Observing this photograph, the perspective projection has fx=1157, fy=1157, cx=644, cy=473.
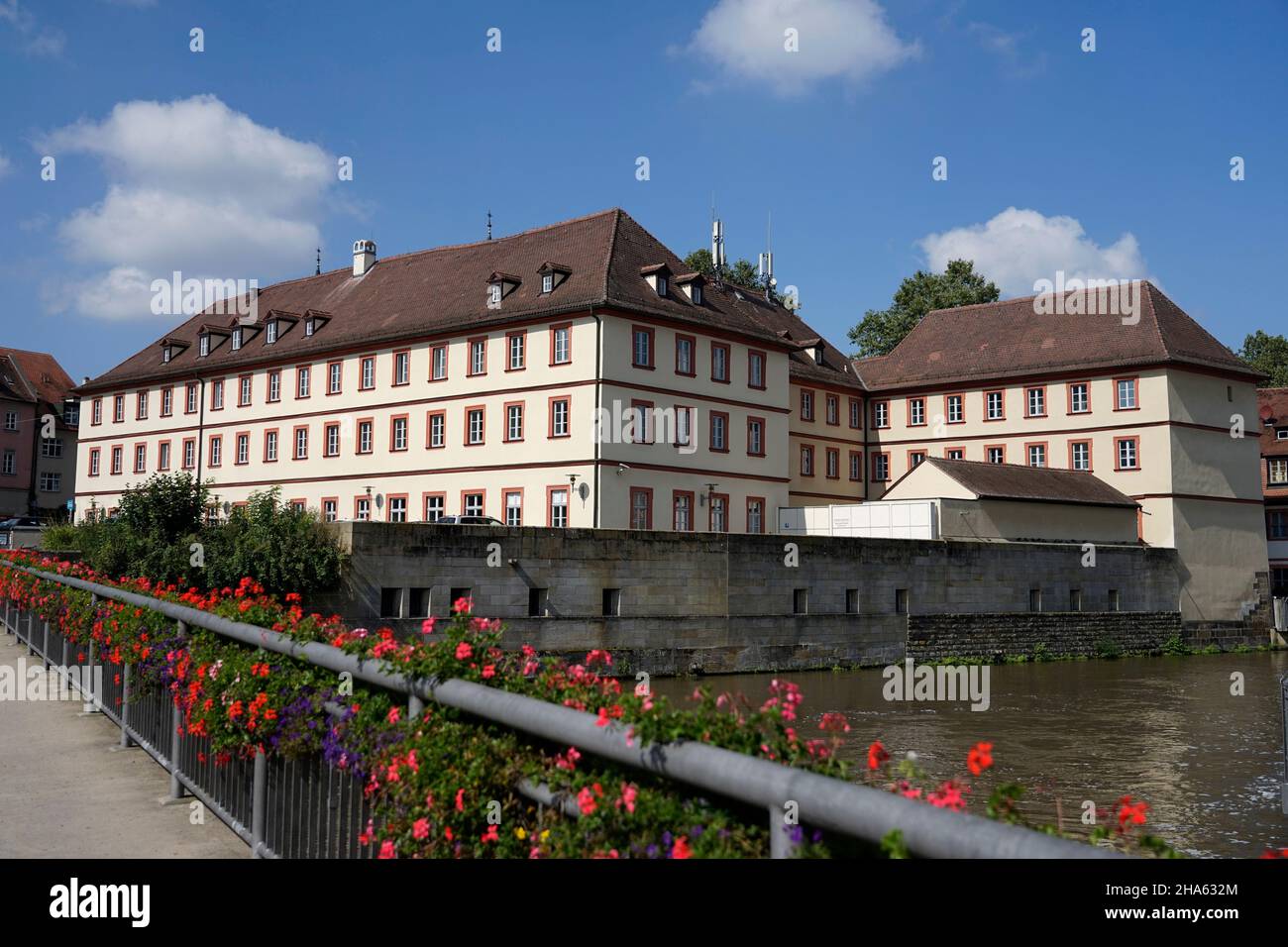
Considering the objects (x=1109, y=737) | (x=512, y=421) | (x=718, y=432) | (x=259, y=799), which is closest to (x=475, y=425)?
(x=512, y=421)

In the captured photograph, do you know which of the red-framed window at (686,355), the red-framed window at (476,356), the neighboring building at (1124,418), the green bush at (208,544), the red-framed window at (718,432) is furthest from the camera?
the neighboring building at (1124,418)

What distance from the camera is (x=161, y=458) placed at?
5462 cm

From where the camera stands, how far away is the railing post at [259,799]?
18.9ft

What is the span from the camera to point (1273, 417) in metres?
68.2

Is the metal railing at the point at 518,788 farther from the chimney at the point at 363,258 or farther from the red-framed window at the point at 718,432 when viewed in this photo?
the chimney at the point at 363,258

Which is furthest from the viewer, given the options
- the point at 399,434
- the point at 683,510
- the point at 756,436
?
the point at 756,436

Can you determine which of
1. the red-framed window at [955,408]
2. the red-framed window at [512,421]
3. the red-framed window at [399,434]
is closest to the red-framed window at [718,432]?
the red-framed window at [512,421]

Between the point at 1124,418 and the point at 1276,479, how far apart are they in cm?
2238

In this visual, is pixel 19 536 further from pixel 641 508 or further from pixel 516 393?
pixel 641 508

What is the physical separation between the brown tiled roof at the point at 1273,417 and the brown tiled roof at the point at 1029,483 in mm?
23163

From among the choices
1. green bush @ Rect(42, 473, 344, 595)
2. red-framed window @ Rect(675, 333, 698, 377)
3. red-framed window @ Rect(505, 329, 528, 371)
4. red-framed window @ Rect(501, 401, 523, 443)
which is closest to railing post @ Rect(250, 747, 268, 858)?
green bush @ Rect(42, 473, 344, 595)

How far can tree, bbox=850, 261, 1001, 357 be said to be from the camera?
74.6 meters

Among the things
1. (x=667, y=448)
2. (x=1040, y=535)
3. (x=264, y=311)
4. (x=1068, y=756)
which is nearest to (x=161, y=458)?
(x=264, y=311)
